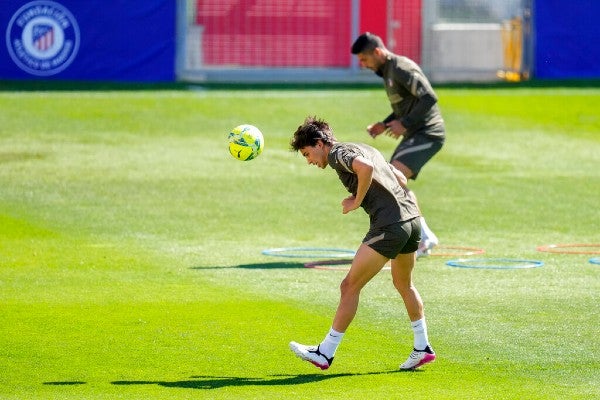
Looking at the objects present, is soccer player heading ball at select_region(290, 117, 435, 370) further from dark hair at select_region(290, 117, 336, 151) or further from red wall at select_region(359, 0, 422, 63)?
red wall at select_region(359, 0, 422, 63)

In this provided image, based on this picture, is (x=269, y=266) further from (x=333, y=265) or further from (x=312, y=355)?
(x=312, y=355)

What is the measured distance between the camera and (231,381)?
9.40m

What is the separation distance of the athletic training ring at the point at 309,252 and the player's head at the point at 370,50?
224cm

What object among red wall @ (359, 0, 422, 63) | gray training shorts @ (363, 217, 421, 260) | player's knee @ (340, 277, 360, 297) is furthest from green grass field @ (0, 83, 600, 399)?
red wall @ (359, 0, 422, 63)

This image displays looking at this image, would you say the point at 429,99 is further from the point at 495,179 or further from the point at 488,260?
the point at 495,179

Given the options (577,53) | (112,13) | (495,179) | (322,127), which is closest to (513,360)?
(322,127)

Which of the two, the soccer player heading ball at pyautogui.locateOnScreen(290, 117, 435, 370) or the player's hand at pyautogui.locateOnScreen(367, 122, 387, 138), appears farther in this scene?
the player's hand at pyautogui.locateOnScreen(367, 122, 387, 138)

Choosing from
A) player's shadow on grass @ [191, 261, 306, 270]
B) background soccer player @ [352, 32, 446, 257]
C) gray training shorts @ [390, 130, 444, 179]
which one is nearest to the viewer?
player's shadow on grass @ [191, 261, 306, 270]

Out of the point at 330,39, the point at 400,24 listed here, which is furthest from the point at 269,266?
the point at 400,24

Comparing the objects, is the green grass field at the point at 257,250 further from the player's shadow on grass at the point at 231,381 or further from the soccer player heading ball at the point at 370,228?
the soccer player heading ball at the point at 370,228

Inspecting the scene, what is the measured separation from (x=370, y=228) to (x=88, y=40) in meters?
20.7

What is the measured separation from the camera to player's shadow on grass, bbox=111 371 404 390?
9.26m

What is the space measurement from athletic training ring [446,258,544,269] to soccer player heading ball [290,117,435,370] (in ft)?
14.2

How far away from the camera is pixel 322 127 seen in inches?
386
